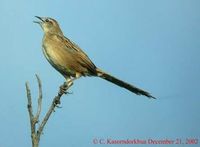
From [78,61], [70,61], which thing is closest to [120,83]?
[78,61]

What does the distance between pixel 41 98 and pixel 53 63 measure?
3.57 metres

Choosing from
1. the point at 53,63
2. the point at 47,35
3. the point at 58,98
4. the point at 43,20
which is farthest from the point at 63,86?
the point at 43,20

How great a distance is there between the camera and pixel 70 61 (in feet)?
30.0

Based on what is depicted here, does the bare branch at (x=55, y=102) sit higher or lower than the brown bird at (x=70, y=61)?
lower

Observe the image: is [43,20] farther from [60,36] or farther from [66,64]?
[66,64]

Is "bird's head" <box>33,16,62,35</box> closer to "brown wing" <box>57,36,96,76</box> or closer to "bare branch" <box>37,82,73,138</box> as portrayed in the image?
"brown wing" <box>57,36,96,76</box>

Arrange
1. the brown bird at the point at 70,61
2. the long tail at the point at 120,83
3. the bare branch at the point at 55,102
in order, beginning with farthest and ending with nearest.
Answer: the brown bird at the point at 70,61 → the long tail at the point at 120,83 → the bare branch at the point at 55,102

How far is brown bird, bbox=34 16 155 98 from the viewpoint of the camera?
29.5 feet

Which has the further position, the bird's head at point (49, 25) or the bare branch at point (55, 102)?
the bird's head at point (49, 25)

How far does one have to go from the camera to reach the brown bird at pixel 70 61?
8984 mm

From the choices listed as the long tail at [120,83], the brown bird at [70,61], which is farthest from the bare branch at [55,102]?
the long tail at [120,83]

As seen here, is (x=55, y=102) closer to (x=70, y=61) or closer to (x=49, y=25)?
(x=70, y=61)

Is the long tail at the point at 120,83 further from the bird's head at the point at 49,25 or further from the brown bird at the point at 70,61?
the bird's head at the point at 49,25

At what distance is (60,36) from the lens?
32.3ft
